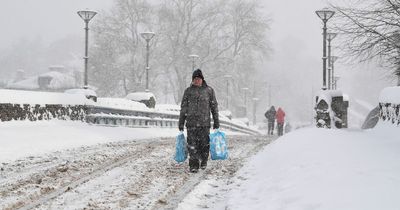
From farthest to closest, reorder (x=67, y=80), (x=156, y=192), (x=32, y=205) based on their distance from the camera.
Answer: (x=67, y=80), (x=156, y=192), (x=32, y=205)

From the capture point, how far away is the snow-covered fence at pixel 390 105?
39.3 ft

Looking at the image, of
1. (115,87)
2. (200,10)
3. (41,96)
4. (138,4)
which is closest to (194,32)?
(200,10)

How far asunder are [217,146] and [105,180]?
97.2 inches

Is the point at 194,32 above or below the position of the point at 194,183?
above

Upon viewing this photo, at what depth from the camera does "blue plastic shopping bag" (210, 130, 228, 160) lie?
29.9 ft

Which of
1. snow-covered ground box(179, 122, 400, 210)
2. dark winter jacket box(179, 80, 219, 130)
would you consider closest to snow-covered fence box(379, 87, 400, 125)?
snow-covered ground box(179, 122, 400, 210)

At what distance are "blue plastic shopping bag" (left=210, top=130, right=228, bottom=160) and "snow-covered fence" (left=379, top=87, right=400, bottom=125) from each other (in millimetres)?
4869

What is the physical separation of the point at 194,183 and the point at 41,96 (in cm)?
857

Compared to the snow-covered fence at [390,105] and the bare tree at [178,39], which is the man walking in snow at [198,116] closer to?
the snow-covered fence at [390,105]

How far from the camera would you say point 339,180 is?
19.4ft

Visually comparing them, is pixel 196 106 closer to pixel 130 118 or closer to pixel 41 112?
pixel 41 112

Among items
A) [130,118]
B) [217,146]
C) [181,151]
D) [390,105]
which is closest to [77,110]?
[130,118]

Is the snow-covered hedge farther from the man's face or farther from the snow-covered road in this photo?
the man's face

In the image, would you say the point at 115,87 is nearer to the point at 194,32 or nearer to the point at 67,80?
the point at 194,32
